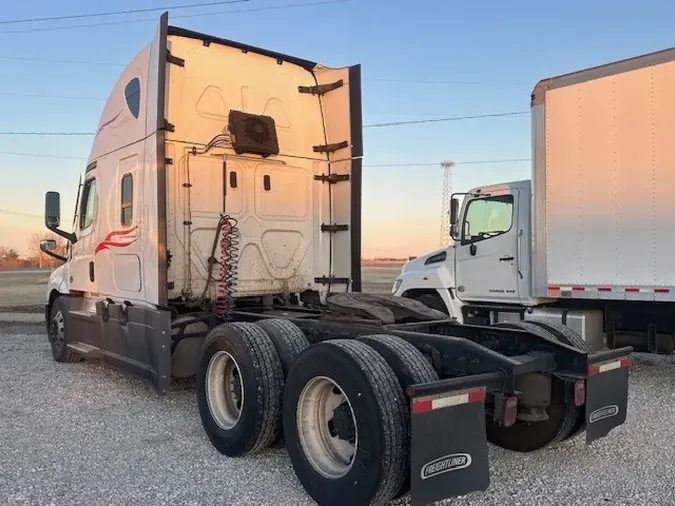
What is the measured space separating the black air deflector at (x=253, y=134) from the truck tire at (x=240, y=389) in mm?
2411

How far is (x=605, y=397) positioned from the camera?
165 inches

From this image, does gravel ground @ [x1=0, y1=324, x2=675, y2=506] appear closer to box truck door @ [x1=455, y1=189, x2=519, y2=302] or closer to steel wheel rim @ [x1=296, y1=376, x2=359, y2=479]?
steel wheel rim @ [x1=296, y1=376, x2=359, y2=479]

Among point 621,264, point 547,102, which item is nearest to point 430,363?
point 621,264

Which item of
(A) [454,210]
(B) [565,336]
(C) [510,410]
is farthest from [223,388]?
(A) [454,210]

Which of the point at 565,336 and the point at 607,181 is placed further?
the point at 607,181

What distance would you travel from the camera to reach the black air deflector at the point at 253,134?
6.80m

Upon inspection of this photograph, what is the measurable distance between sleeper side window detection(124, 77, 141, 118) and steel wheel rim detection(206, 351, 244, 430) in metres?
2.91

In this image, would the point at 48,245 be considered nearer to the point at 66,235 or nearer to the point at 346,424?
the point at 66,235

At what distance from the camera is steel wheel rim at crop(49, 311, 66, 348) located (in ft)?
28.0

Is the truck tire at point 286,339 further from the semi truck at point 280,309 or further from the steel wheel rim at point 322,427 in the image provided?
the steel wheel rim at point 322,427

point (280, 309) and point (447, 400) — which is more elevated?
point (280, 309)

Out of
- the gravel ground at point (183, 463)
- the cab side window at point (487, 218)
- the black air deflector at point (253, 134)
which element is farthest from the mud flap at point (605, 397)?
the cab side window at point (487, 218)

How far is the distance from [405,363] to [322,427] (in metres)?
0.84

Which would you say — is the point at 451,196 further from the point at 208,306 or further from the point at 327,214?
the point at 208,306
